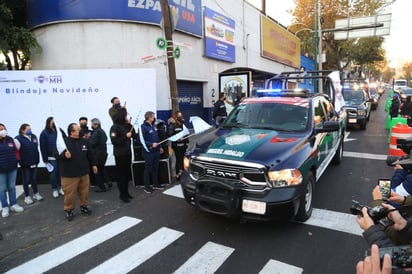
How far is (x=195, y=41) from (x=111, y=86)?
629cm

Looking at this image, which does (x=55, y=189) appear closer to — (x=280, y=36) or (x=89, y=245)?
(x=89, y=245)

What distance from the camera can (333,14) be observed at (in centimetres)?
3106

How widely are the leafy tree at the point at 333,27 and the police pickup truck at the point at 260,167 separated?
25934 mm

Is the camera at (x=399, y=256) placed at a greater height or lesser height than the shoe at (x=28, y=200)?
greater

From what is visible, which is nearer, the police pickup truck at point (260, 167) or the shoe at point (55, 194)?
the police pickup truck at point (260, 167)

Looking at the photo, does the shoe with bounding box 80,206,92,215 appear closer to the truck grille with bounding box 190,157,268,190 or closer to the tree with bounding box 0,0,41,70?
the truck grille with bounding box 190,157,268,190

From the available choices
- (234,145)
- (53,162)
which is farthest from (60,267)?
(53,162)

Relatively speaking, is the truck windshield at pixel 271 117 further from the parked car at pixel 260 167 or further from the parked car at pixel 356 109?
the parked car at pixel 356 109

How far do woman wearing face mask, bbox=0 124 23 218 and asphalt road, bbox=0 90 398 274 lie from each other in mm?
254

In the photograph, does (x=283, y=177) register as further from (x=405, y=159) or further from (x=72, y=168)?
(x=72, y=168)

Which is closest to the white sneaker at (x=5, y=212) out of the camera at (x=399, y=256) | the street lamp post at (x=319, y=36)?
the camera at (x=399, y=256)

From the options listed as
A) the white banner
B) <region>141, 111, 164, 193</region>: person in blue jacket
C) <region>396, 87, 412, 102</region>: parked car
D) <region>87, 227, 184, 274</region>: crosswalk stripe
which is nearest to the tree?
the white banner

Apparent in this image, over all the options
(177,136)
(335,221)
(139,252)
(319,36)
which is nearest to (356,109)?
(319,36)

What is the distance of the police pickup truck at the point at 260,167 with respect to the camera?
12.1 ft
